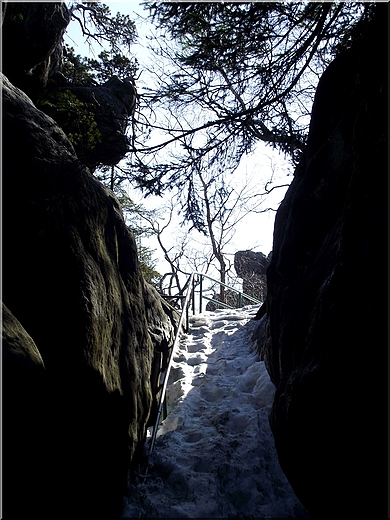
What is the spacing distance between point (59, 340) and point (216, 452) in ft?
8.08

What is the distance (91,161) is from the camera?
3539 millimetres

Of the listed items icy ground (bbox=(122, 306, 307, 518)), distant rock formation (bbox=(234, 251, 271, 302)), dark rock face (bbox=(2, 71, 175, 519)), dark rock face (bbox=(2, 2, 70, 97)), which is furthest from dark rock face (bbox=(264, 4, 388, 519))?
distant rock formation (bbox=(234, 251, 271, 302))

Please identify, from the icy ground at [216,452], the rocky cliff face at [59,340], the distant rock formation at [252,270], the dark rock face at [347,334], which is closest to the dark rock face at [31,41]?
the rocky cliff face at [59,340]

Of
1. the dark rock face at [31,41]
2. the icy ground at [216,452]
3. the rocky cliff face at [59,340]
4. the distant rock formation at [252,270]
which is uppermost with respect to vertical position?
the dark rock face at [31,41]

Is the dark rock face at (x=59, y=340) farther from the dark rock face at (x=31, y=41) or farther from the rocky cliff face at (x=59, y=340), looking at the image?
the dark rock face at (x=31, y=41)

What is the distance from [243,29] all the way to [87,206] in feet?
7.59

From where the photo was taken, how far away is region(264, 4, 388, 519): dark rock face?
2090mm

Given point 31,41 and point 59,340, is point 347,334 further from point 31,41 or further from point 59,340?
point 31,41

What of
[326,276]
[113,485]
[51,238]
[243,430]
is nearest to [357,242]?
[326,276]

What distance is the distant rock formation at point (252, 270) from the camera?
18875 mm

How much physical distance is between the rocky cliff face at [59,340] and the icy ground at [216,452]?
418mm

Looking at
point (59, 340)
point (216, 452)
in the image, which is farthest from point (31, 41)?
point (216, 452)

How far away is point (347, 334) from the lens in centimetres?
242

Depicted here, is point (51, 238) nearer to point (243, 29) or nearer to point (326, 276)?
point (326, 276)
